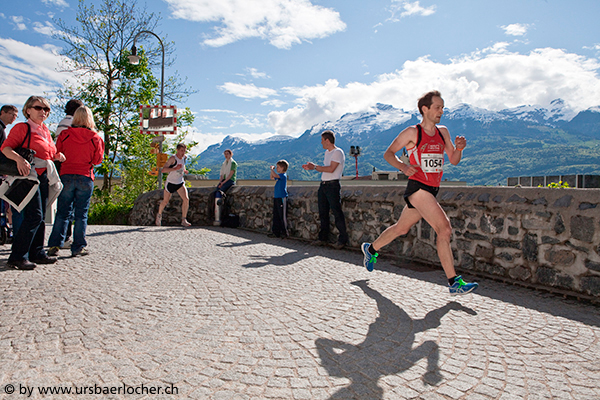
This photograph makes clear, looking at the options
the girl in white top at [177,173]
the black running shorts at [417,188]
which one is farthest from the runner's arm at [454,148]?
the girl in white top at [177,173]

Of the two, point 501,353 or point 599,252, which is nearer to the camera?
point 501,353

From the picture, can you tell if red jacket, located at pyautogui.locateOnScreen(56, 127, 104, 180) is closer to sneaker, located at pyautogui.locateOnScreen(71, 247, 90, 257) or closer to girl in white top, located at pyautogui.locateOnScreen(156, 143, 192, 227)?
sneaker, located at pyautogui.locateOnScreen(71, 247, 90, 257)

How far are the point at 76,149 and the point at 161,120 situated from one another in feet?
28.0

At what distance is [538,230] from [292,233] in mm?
4853

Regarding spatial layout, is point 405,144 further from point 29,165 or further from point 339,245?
point 29,165

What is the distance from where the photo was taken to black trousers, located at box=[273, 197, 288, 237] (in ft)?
26.7

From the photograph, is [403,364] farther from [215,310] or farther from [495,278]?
[495,278]

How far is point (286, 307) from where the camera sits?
3.39m

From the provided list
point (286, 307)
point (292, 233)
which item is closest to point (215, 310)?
point (286, 307)

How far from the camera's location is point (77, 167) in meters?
5.19

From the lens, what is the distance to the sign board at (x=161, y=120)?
13211mm

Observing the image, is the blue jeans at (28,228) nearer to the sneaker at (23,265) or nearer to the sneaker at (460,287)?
the sneaker at (23,265)

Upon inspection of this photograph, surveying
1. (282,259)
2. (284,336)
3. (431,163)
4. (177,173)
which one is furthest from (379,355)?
(177,173)

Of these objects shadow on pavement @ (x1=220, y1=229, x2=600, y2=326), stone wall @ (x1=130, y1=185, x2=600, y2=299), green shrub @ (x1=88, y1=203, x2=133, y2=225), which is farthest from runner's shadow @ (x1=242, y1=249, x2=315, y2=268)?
green shrub @ (x1=88, y1=203, x2=133, y2=225)
